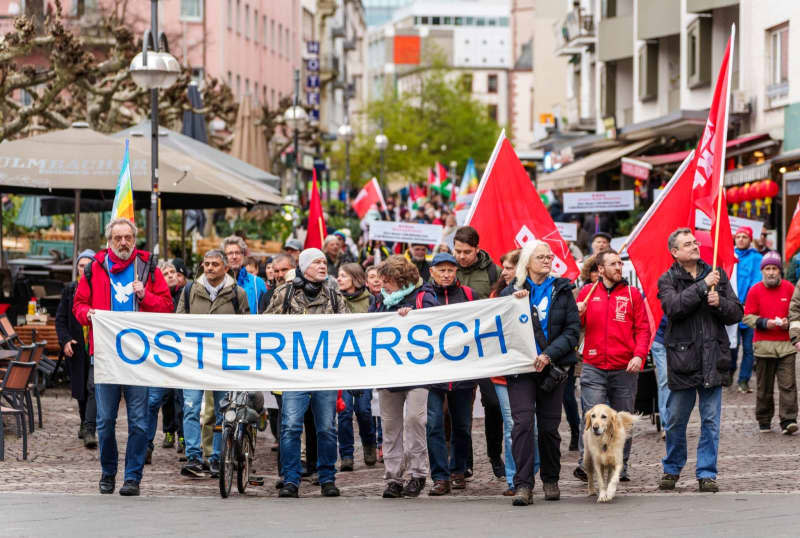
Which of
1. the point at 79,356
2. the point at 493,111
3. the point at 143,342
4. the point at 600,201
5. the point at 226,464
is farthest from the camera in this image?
the point at 493,111

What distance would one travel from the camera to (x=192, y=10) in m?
65.6

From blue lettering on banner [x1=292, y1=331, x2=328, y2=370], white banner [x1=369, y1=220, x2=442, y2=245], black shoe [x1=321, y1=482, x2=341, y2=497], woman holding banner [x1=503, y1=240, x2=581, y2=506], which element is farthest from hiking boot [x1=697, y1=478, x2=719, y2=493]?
white banner [x1=369, y1=220, x2=442, y2=245]

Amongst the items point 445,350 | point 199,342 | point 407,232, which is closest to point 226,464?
point 199,342

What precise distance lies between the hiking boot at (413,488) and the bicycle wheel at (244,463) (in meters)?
1.27

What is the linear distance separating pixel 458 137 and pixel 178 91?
74.2 metres

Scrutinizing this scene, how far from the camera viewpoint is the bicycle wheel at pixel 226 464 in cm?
1110

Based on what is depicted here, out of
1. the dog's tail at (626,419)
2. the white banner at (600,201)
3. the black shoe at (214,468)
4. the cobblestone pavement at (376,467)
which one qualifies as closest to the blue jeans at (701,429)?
the cobblestone pavement at (376,467)

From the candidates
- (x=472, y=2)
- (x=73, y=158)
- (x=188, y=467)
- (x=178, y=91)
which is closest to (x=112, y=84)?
(x=178, y=91)

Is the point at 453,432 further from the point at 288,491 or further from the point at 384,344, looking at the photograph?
the point at 288,491

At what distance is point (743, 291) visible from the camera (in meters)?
19.4

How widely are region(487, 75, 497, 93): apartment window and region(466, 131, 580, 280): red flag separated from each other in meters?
148

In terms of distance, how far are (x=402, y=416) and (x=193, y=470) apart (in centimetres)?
201

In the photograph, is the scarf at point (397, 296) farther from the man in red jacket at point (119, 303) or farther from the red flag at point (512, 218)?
the red flag at point (512, 218)

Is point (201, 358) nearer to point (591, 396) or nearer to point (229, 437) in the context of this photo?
point (229, 437)
